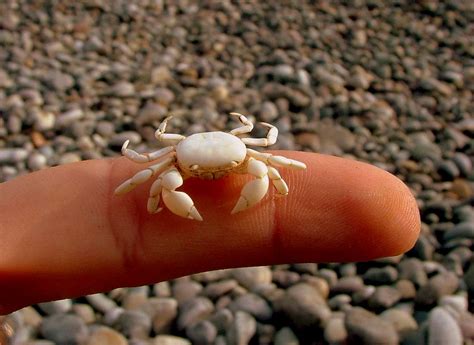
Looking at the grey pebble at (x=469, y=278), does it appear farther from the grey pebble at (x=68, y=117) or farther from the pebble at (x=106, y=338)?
the grey pebble at (x=68, y=117)

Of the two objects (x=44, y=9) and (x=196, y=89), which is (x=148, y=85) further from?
(x=44, y=9)

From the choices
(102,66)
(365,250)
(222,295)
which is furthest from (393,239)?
(102,66)

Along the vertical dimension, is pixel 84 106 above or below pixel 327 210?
below

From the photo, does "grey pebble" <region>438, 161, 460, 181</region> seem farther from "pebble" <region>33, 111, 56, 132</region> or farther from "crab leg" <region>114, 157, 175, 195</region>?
"pebble" <region>33, 111, 56, 132</region>

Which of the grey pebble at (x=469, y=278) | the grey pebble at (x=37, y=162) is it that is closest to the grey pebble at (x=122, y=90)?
the grey pebble at (x=37, y=162)

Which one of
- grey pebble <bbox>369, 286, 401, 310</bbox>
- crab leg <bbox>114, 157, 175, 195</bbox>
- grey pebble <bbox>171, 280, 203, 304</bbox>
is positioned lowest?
grey pebble <bbox>171, 280, 203, 304</bbox>

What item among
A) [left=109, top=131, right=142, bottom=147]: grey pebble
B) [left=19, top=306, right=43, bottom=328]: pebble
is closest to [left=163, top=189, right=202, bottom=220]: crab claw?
[left=19, top=306, right=43, bottom=328]: pebble
